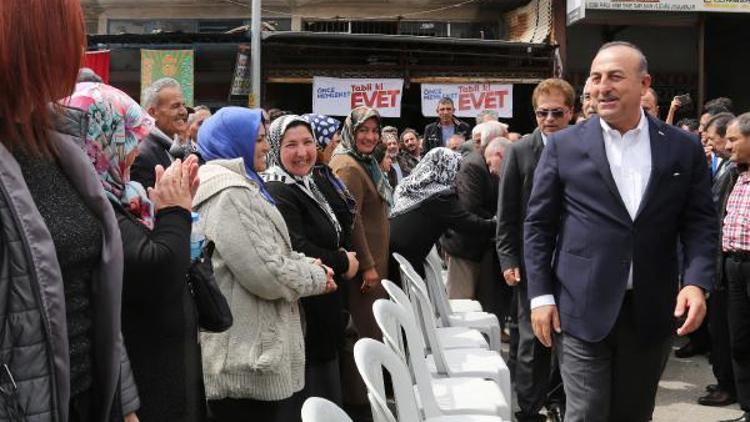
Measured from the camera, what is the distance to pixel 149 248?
236 cm

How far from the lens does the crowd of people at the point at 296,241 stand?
5.72ft

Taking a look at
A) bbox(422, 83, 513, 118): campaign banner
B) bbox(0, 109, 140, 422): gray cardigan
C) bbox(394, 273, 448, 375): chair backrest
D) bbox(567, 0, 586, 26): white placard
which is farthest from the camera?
bbox(422, 83, 513, 118): campaign banner

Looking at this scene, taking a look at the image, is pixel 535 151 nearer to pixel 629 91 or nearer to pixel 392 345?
pixel 629 91

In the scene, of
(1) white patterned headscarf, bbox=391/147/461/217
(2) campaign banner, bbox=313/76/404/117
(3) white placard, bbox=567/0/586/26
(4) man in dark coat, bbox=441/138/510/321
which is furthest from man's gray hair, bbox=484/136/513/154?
(3) white placard, bbox=567/0/586/26

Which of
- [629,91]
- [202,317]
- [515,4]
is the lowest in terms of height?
[202,317]

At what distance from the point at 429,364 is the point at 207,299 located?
2002mm

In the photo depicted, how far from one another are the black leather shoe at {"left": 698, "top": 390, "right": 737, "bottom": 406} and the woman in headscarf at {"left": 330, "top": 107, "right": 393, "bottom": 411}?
2.40m

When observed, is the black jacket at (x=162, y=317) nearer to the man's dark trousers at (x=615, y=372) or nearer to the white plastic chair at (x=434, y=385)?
the white plastic chair at (x=434, y=385)

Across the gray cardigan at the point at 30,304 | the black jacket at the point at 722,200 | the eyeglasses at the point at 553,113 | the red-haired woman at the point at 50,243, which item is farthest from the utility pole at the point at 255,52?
the gray cardigan at the point at 30,304

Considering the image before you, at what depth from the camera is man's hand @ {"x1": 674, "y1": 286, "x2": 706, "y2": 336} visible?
3.29m

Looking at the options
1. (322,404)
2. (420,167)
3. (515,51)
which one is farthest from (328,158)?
(515,51)

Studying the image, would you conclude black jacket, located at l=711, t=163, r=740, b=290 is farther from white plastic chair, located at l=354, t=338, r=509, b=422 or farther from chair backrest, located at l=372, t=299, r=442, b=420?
white plastic chair, located at l=354, t=338, r=509, b=422

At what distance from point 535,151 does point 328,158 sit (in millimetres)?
1313

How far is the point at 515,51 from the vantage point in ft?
44.8
